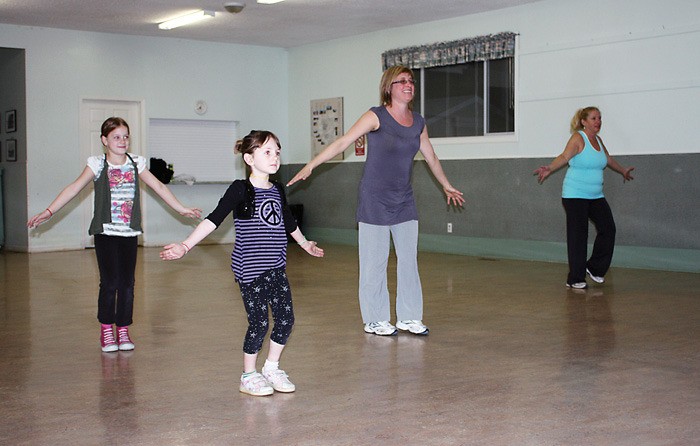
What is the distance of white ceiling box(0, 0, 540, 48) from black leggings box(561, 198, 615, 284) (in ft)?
11.4

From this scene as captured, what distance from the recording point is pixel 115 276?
4.98 meters

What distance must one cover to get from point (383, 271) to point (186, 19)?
6.90m

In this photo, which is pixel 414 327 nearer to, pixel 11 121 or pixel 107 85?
pixel 107 85

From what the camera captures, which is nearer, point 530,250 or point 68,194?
point 68,194

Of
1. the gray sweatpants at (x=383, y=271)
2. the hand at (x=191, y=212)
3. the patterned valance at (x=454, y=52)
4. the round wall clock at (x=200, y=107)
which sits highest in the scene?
the patterned valance at (x=454, y=52)

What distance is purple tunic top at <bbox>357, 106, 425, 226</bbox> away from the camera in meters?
5.29

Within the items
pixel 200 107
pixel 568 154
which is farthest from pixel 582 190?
pixel 200 107

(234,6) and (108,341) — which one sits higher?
(234,6)

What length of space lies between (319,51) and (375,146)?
8387mm

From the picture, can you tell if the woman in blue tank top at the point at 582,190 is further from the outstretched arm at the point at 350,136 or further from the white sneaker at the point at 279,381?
the white sneaker at the point at 279,381

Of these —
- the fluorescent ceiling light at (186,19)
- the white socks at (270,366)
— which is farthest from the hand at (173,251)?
the fluorescent ceiling light at (186,19)

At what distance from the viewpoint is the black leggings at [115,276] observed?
4.95 meters

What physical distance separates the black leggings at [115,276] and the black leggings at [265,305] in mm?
1301

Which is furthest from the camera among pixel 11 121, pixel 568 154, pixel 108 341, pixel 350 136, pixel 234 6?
pixel 11 121
